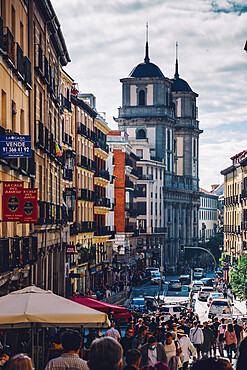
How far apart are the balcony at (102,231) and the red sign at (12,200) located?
4516 cm

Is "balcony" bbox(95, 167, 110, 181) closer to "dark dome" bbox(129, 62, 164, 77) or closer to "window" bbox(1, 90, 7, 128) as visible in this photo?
"window" bbox(1, 90, 7, 128)

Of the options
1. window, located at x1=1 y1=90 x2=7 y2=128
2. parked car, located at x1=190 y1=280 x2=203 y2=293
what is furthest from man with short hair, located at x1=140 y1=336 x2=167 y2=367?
parked car, located at x1=190 y1=280 x2=203 y2=293

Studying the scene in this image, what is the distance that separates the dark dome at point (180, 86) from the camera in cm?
14788

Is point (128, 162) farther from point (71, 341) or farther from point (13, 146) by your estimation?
point (71, 341)

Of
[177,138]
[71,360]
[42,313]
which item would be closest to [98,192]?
[42,313]

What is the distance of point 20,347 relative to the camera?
2105 centimetres

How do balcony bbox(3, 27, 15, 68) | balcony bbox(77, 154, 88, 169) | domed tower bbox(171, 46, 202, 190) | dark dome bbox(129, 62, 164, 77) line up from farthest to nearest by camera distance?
1. domed tower bbox(171, 46, 202, 190)
2. dark dome bbox(129, 62, 164, 77)
3. balcony bbox(77, 154, 88, 169)
4. balcony bbox(3, 27, 15, 68)

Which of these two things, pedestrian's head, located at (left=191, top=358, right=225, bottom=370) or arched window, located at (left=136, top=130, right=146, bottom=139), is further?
arched window, located at (left=136, top=130, right=146, bottom=139)

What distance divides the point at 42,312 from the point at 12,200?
8924mm

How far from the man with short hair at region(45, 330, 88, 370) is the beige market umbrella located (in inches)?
185

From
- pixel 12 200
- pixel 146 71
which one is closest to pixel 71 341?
pixel 12 200

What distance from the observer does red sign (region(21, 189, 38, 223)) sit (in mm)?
23234

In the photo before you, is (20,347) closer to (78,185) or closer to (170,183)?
(78,185)

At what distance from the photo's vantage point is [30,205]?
76.7 feet
